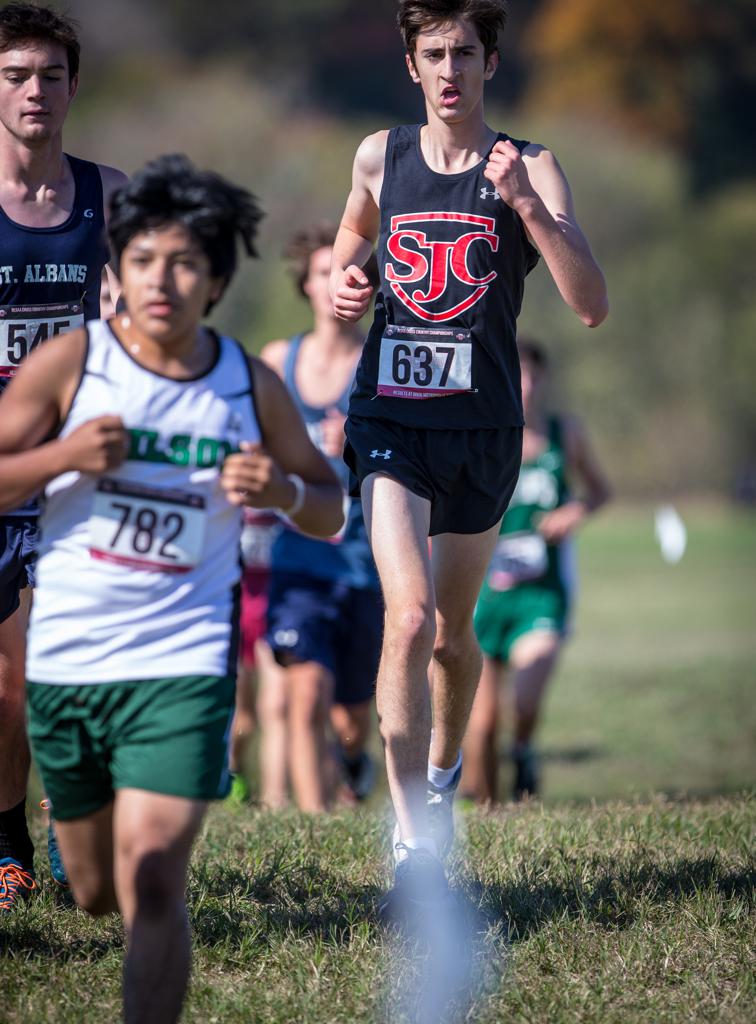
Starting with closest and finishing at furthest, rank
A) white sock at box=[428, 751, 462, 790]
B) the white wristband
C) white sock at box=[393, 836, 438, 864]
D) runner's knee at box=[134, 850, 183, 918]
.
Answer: runner's knee at box=[134, 850, 183, 918]
the white wristband
white sock at box=[393, 836, 438, 864]
white sock at box=[428, 751, 462, 790]

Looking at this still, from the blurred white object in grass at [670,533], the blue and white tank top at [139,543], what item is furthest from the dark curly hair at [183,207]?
the blurred white object in grass at [670,533]

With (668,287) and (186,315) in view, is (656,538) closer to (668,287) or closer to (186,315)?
(668,287)

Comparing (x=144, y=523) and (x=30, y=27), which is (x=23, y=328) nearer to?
(x=30, y=27)

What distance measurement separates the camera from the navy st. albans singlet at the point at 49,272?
497 centimetres

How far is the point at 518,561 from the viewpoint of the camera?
938cm

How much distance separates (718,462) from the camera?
41188 millimetres

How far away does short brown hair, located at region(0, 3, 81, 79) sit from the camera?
196 inches

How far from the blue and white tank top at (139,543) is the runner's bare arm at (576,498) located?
18.8 feet

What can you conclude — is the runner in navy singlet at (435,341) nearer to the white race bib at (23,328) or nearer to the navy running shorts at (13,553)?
the white race bib at (23,328)

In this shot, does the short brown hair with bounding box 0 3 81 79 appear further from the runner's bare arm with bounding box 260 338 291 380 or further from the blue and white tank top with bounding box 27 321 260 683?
the runner's bare arm with bounding box 260 338 291 380

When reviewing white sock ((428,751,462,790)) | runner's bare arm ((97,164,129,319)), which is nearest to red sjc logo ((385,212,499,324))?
runner's bare arm ((97,164,129,319))

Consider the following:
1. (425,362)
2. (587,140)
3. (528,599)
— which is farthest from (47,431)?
(587,140)

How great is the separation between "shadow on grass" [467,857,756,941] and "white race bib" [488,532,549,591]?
399cm

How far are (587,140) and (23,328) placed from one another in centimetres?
4940
